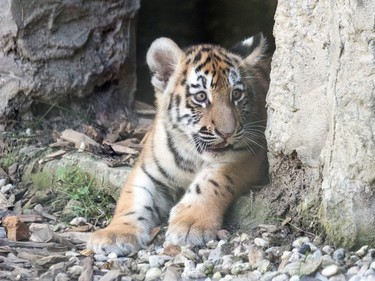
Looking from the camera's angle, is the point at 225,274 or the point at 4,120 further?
the point at 4,120

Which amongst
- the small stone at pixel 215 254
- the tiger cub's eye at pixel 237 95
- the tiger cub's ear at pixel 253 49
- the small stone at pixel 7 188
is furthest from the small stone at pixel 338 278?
the small stone at pixel 7 188

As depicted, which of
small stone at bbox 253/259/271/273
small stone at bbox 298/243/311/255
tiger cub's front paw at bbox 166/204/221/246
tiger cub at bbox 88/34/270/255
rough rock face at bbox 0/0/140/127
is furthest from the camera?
rough rock face at bbox 0/0/140/127

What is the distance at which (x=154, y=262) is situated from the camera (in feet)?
14.6

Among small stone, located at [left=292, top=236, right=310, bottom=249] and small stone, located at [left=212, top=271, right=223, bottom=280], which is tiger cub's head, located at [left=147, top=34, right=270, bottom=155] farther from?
small stone, located at [left=212, top=271, right=223, bottom=280]

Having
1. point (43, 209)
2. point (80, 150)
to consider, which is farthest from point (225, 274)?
point (80, 150)

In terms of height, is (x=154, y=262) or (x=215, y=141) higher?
(x=215, y=141)

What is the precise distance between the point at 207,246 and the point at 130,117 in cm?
246

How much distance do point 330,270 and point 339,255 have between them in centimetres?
20

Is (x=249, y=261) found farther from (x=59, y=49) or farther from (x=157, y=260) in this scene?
(x=59, y=49)

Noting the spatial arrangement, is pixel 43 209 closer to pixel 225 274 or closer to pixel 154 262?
pixel 154 262

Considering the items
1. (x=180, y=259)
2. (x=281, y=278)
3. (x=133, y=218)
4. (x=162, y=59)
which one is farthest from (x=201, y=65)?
(x=281, y=278)

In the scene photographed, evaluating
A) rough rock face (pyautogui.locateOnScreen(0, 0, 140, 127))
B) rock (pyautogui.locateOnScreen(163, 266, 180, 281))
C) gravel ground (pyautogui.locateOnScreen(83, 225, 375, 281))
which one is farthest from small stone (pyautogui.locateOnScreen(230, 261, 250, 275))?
rough rock face (pyautogui.locateOnScreen(0, 0, 140, 127))

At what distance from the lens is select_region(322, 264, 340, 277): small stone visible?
13.0 feet

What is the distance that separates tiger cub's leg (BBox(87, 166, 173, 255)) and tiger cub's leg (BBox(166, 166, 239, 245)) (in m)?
0.19
